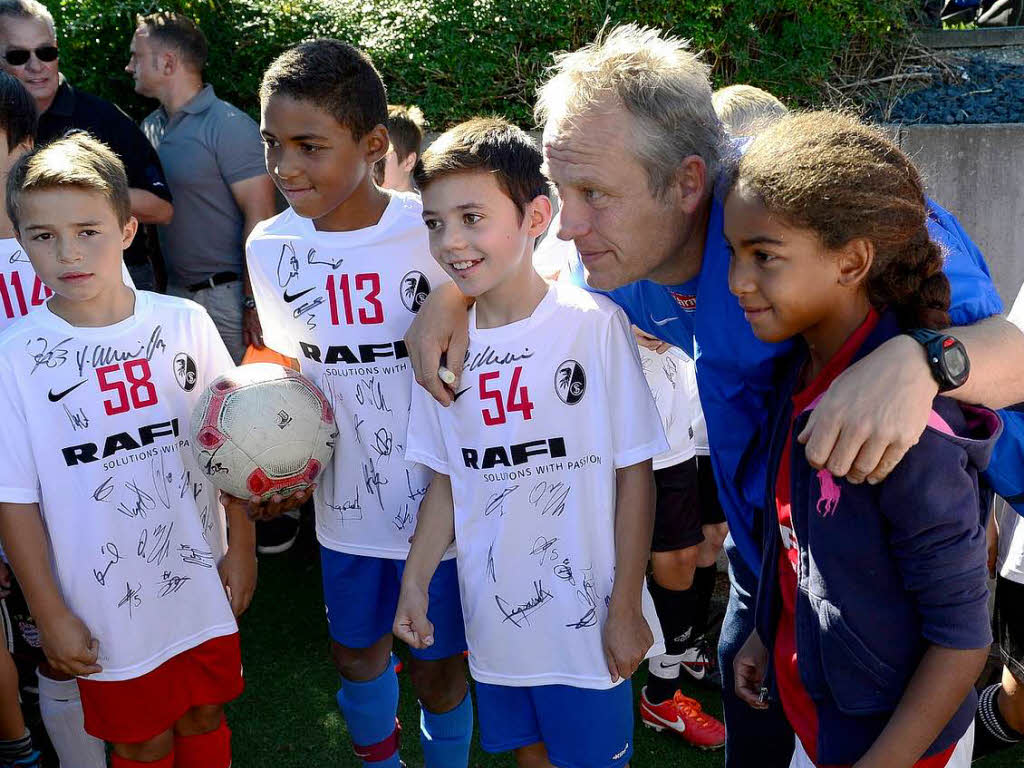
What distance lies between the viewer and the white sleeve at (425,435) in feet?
8.43

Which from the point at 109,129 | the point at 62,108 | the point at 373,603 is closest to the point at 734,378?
the point at 373,603

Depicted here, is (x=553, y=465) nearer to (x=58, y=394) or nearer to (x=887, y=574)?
(x=887, y=574)

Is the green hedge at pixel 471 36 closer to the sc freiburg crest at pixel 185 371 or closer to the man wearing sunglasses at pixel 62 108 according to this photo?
the man wearing sunglasses at pixel 62 108

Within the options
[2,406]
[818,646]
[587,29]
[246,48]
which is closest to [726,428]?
[818,646]

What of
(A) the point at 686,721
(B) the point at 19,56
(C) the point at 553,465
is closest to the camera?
(C) the point at 553,465

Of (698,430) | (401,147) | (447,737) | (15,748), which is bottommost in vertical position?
(15,748)

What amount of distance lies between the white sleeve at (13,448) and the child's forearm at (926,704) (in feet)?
6.80

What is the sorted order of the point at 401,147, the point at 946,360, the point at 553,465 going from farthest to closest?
the point at 401,147 → the point at 553,465 → the point at 946,360

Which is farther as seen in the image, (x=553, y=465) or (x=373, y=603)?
(x=373, y=603)

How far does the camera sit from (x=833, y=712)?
1.75 metres

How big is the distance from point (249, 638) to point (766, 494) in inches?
112

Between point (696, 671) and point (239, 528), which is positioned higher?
point (239, 528)

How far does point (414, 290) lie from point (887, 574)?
156 centimetres

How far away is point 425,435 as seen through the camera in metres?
2.60
